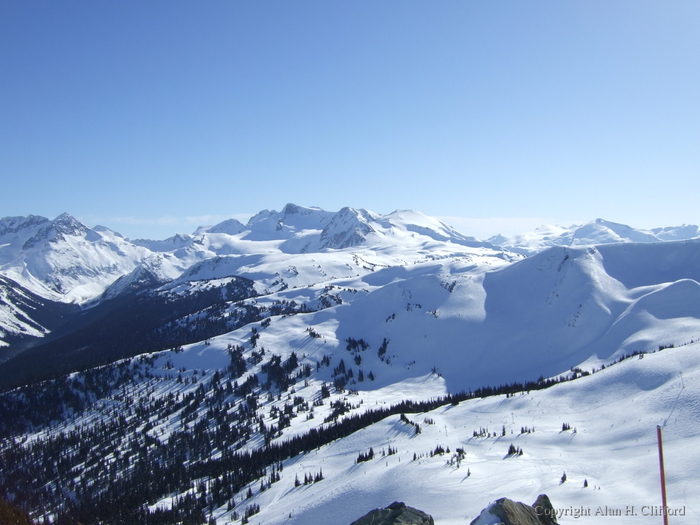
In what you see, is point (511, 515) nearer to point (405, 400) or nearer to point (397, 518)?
point (397, 518)

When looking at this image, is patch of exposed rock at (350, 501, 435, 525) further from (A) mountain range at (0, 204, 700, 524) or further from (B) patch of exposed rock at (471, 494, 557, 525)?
(A) mountain range at (0, 204, 700, 524)

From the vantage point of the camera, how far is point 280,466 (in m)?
87.6

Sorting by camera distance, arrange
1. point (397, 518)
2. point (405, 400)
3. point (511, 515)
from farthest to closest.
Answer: point (405, 400) → point (397, 518) → point (511, 515)

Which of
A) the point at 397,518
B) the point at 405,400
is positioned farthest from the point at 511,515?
the point at 405,400

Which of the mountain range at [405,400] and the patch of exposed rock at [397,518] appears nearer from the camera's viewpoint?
the patch of exposed rock at [397,518]

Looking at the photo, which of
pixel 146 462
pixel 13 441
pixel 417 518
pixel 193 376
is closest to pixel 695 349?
pixel 417 518

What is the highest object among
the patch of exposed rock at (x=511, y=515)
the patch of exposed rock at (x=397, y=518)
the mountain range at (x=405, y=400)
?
the patch of exposed rock at (x=511, y=515)

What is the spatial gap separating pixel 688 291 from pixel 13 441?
266m

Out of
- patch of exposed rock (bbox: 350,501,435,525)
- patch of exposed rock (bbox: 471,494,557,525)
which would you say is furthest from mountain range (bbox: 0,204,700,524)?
patch of exposed rock (bbox: 471,494,557,525)

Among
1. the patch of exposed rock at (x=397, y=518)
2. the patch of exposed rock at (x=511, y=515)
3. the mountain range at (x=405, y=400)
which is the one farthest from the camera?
the mountain range at (x=405, y=400)

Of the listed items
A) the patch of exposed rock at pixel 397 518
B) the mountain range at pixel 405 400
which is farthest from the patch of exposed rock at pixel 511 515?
the mountain range at pixel 405 400

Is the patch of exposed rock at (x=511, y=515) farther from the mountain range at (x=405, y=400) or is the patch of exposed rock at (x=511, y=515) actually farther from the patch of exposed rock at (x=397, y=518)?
the mountain range at (x=405, y=400)

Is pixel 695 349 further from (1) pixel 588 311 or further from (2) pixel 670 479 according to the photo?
(1) pixel 588 311

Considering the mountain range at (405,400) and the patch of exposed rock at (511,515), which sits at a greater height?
the patch of exposed rock at (511,515)
